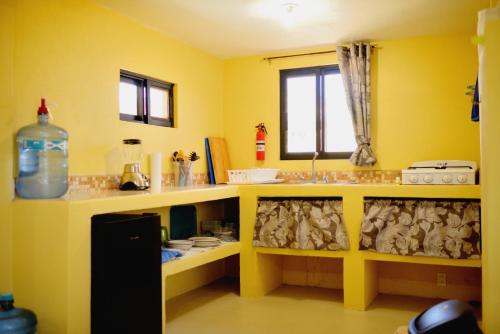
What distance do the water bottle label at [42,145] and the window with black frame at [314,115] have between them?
8.91 ft

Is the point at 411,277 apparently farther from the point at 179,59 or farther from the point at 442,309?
the point at 179,59

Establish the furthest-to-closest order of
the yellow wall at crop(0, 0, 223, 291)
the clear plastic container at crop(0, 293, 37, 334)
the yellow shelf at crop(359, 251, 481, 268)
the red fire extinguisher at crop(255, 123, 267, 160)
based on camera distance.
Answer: the red fire extinguisher at crop(255, 123, 267, 160) < the yellow shelf at crop(359, 251, 481, 268) < the yellow wall at crop(0, 0, 223, 291) < the clear plastic container at crop(0, 293, 37, 334)

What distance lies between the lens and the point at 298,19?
4102mm

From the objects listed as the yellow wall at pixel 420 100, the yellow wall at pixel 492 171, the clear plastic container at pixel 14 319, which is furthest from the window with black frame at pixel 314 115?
the clear plastic container at pixel 14 319

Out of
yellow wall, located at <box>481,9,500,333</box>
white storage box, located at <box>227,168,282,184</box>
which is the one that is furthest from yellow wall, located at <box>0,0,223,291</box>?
yellow wall, located at <box>481,9,500,333</box>

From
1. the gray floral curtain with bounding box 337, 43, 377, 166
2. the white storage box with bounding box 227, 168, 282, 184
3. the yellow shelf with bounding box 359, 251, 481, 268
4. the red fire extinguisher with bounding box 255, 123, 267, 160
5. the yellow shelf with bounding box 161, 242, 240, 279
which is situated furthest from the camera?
the red fire extinguisher with bounding box 255, 123, 267, 160

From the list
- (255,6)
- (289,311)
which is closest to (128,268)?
(289,311)

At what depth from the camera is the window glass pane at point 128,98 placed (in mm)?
4066

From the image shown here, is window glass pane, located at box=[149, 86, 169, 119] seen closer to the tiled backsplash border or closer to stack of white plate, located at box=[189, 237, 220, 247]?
the tiled backsplash border

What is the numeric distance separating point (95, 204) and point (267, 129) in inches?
113

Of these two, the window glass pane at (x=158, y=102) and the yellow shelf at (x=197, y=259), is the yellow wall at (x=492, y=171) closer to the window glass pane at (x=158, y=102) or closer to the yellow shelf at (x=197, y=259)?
the yellow shelf at (x=197, y=259)

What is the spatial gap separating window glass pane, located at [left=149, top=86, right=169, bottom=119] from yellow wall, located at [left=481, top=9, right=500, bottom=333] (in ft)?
9.60

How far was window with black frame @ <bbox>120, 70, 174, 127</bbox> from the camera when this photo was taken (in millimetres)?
4090

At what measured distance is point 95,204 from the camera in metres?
2.69
